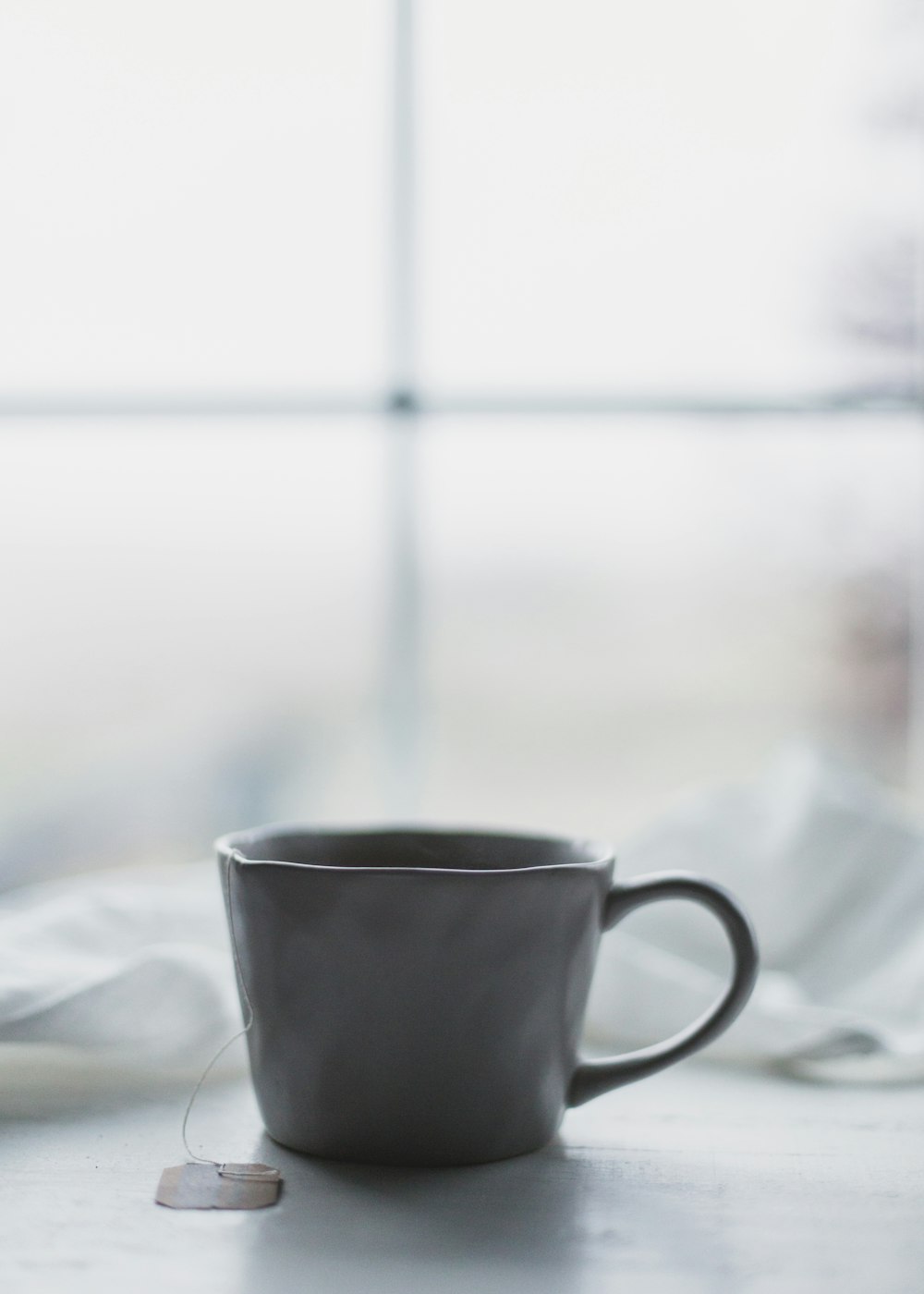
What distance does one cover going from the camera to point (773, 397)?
0.76 m

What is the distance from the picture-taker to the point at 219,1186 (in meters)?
0.40

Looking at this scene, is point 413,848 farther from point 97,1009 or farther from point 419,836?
point 97,1009

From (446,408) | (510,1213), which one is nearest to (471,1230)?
(510,1213)

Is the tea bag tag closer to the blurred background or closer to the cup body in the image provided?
the cup body

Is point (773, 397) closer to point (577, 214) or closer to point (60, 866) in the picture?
point (577, 214)

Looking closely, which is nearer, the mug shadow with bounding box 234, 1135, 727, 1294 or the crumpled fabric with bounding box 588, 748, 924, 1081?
the mug shadow with bounding box 234, 1135, 727, 1294

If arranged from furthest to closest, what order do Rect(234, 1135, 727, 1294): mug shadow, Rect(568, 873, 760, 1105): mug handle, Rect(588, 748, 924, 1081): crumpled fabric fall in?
1. Rect(588, 748, 924, 1081): crumpled fabric
2. Rect(568, 873, 760, 1105): mug handle
3. Rect(234, 1135, 727, 1294): mug shadow

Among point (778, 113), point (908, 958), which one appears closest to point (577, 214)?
point (778, 113)

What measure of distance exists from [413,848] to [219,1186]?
0.52 ft

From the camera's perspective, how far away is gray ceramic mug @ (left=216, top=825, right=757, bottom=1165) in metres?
0.40

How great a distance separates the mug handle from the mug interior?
1.5 inches

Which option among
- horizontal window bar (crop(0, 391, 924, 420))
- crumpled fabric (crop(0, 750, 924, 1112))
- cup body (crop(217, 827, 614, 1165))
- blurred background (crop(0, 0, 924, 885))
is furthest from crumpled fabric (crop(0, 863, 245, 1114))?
horizontal window bar (crop(0, 391, 924, 420))

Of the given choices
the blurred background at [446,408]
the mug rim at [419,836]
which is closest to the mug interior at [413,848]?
the mug rim at [419,836]

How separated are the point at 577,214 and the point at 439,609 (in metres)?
0.27
